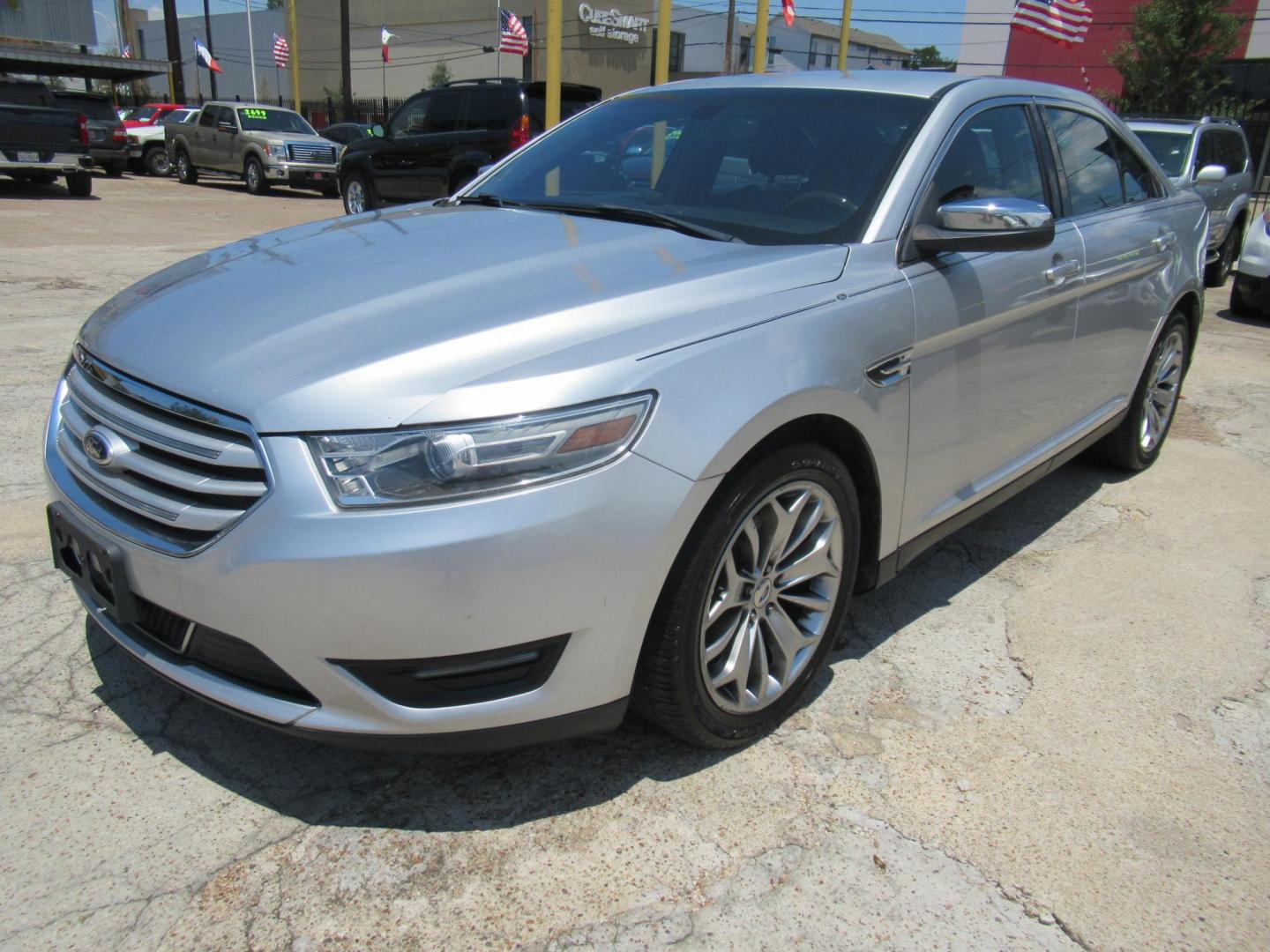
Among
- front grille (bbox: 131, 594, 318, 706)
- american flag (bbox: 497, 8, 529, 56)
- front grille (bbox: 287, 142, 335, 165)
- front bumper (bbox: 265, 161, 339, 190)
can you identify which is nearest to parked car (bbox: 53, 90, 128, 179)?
front bumper (bbox: 265, 161, 339, 190)

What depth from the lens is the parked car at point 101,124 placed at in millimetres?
18219

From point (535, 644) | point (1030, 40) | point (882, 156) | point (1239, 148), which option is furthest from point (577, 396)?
point (1030, 40)

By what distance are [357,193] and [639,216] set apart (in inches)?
528

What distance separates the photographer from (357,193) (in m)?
15.3

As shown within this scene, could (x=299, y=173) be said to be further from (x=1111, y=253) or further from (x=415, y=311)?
(x=415, y=311)

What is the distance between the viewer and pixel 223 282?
2.63 meters

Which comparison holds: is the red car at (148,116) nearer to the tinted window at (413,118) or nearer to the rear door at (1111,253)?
the tinted window at (413,118)

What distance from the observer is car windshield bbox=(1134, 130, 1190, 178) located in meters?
9.72

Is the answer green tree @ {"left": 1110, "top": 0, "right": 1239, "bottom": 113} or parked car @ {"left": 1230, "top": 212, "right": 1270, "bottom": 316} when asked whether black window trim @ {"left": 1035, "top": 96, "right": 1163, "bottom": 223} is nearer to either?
parked car @ {"left": 1230, "top": 212, "right": 1270, "bottom": 316}

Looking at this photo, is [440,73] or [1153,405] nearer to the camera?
[1153,405]

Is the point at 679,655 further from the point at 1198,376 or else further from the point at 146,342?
the point at 1198,376

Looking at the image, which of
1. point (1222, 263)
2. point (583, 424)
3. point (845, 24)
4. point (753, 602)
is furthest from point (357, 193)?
point (583, 424)

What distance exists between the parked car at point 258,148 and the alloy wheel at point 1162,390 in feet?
58.1

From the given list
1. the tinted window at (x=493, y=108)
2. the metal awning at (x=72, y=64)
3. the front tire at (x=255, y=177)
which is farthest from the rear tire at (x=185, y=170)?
the tinted window at (x=493, y=108)
